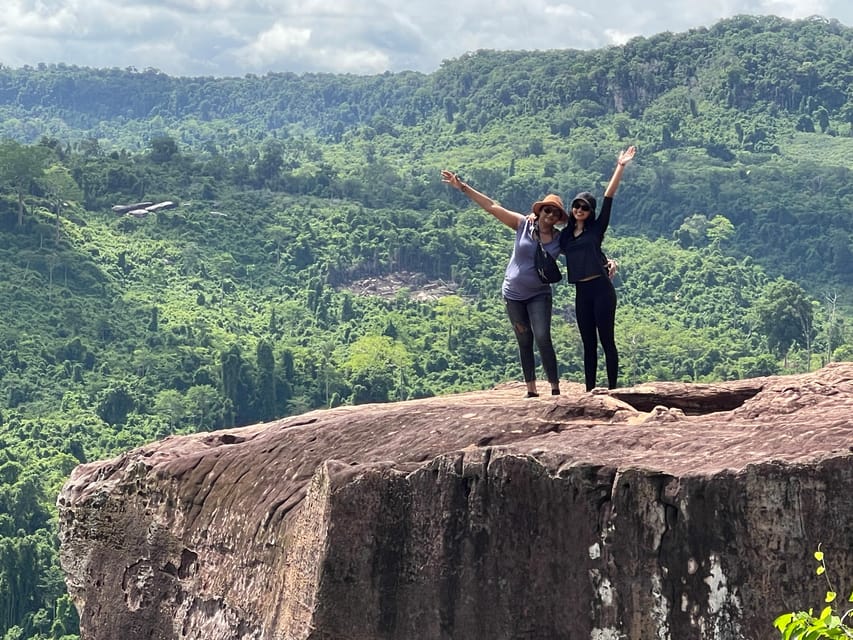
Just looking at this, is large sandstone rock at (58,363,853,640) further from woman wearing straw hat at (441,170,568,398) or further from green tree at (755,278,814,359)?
green tree at (755,278,814,359)

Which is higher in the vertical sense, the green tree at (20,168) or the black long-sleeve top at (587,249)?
the green tree at (20,168)

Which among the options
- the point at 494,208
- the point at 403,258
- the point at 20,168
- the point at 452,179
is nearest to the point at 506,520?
the point at 494,208

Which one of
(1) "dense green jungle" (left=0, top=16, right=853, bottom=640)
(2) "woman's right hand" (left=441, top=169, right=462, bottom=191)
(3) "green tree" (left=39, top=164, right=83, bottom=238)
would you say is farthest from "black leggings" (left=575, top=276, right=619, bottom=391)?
(3) "green tree" (left=39, top=164, right=83, bottom=238)

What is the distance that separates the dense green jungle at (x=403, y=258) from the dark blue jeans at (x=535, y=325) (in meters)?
37.2

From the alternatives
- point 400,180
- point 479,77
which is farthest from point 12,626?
point 479,77

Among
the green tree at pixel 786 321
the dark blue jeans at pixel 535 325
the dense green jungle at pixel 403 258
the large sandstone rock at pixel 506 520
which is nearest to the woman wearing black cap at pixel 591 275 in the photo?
the dark blue jeans at pixel 535 325

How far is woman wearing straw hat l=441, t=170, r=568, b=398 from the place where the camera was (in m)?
10.8

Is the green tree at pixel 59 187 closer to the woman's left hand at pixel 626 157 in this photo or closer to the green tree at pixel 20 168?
the green tree at pixel 20 168

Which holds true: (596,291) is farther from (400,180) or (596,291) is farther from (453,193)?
(400,180)

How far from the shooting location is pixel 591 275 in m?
10.8

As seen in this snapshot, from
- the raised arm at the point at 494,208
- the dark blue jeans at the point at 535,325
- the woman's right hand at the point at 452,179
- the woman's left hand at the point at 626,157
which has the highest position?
the woman's left hand at the point at 626,157

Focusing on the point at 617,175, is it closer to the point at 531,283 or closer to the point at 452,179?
the point at 531,283

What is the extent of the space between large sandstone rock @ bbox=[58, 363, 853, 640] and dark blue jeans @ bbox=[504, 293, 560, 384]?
430mm

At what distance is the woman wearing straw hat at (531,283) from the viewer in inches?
424
